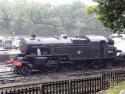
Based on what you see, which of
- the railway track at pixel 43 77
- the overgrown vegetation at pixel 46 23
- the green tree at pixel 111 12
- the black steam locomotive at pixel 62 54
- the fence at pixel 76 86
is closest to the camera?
→ the fence at pixel 76 86

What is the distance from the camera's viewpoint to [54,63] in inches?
1156

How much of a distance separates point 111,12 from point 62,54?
13.8 m

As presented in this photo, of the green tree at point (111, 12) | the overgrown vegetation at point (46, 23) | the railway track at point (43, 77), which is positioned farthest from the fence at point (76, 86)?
the overgrown vegetation at point (46, 23)

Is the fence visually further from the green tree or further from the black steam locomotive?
the black steam locomotive

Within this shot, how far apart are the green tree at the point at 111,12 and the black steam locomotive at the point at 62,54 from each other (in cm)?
1132

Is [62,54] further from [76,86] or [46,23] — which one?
[46,23]

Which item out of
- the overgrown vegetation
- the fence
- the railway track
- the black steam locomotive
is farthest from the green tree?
the overgrown vegetation

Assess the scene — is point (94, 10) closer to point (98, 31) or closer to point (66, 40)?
point (66, 40)

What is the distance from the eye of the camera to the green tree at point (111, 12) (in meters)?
16.7

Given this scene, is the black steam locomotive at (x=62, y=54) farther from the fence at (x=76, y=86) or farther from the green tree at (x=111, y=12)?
the green tree at (x=111, y=12)

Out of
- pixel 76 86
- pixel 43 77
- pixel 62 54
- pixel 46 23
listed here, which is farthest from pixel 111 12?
pixel 46 23

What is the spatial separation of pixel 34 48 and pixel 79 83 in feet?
44.4

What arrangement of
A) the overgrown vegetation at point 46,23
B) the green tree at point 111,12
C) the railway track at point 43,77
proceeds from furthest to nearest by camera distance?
1. the overgrown vegetation at point 46,23
2. the railway track at point 43,77
3. the green tree at point 111,12

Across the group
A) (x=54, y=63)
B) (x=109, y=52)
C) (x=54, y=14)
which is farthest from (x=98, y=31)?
(x=54, y=63)
